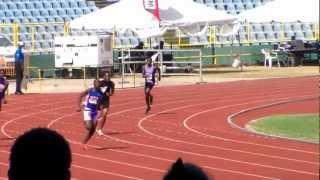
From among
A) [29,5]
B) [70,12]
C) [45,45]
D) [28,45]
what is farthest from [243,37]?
[28,45]

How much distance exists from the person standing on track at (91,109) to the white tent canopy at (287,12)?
1688 centimetres

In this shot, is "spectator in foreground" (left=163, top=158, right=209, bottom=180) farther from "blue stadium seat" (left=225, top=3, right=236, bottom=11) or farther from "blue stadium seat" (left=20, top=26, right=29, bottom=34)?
"blue stadium seat" (left=225, top=3, right=236, bottom=11)

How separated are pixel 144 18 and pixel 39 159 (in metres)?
34.8

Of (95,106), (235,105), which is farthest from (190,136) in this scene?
(235,105)

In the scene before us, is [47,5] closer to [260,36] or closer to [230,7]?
[230,7]

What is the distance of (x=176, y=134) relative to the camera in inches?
664

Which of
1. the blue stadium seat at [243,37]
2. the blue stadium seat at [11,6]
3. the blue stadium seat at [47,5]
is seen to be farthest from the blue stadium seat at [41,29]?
the blue stadium seat at [243,37]

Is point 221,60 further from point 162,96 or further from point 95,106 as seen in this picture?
point 95,106

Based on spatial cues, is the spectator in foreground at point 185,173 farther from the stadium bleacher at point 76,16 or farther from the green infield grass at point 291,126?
the stadium bleacher at point 76,16

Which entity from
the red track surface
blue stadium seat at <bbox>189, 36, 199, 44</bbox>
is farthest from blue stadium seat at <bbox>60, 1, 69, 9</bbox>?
the red track surface

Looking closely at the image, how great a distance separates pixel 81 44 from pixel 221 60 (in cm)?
1130

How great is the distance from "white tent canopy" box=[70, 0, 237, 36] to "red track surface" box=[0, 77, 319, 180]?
8.30 metres

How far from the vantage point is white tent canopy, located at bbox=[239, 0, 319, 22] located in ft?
103

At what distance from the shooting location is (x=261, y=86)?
30.0m
